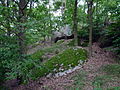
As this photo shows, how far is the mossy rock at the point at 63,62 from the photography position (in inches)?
286

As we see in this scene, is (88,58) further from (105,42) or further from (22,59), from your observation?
(22,59)

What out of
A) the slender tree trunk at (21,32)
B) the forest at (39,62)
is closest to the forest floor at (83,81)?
the forest at (39,62)

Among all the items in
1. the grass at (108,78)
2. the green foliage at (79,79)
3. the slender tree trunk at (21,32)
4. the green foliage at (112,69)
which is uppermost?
the slender tree trunk at (21,32)

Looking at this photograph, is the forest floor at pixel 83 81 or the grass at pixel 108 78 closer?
the grass at pixel 108 78

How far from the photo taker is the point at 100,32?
1130 centimetres

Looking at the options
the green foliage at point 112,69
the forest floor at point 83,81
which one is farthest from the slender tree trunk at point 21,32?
the green foliage at point 112,69

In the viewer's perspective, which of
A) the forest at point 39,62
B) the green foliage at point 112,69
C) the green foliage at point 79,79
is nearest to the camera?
the forest at point 39,62

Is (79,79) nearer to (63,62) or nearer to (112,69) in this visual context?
(63,62)

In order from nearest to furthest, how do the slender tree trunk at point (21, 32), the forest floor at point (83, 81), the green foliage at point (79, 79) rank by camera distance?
the slender tree trunk at point (21, 32) → the forest floor at point (83, 81) → the green foliage at point (79, 79)

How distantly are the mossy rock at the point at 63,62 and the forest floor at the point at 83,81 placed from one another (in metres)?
0.42

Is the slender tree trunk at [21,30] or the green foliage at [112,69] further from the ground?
the slender tree trunk at [21,30]

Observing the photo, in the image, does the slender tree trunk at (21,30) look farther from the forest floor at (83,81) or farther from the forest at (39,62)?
the forest floor at (83,81)

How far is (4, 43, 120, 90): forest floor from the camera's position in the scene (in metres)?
5.42

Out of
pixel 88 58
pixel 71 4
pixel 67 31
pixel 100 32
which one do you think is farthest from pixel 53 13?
pixel 88 58
